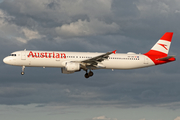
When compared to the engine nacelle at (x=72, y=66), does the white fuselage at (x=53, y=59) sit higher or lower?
higher

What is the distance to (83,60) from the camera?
2416 inches

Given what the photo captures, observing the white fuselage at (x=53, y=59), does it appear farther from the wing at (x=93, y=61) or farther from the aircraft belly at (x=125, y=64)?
the wing at (x=93, y=61)

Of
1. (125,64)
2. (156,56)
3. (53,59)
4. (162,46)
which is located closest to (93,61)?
(53,59)

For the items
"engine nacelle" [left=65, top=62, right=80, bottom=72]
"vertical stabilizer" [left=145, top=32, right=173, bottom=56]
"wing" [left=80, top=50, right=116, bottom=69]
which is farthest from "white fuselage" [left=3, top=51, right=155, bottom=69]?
"vertical stabilizer" [left=145, top=32, right=173, bottom=56]

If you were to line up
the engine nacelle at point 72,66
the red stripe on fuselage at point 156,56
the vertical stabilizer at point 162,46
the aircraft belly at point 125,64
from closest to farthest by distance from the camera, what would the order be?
the engine nacelle at point 72,66 → the aircraft belly at point 125,64 → the red stripe on fuselage at point 156,56 → the vertical stabilizer at point 162,46

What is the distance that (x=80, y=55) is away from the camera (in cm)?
6262

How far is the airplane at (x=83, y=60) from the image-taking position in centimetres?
6044

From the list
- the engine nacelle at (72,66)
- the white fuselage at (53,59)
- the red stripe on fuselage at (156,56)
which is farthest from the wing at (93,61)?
the red stripe on fuselage at (156,56)

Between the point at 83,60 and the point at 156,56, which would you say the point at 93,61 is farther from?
the point at 156,56

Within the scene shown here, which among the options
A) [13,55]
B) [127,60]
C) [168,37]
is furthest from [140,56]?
[13,55]

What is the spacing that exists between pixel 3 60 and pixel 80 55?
15.8 metres

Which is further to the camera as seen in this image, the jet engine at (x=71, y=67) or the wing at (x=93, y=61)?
the wing at (x=93, y=61)

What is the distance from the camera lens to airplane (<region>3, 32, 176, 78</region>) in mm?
60438

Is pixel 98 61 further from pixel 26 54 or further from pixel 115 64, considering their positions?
pixel 26 54
